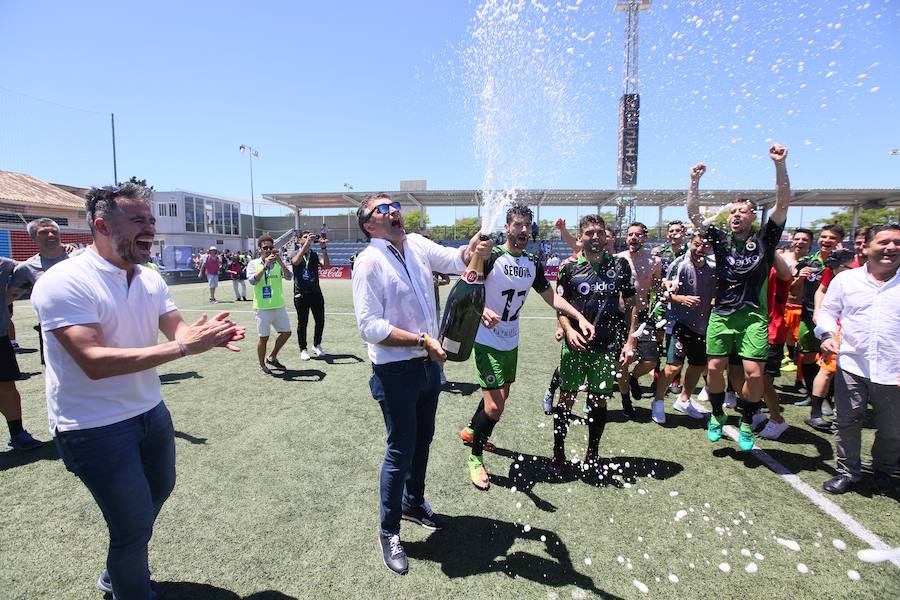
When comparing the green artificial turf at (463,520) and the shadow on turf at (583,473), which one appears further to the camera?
the shadow on turf at (583,473)

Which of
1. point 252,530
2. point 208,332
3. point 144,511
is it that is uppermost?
point 208,332

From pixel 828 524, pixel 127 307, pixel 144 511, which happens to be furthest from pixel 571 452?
pixel 127 307

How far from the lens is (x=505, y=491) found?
366cm

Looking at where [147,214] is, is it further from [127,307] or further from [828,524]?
[828,524]

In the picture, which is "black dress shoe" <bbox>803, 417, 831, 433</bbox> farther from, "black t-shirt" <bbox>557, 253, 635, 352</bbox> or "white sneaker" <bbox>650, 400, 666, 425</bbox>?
"black t-shirt" <bbox>557, 253, 635, 352</bbox>

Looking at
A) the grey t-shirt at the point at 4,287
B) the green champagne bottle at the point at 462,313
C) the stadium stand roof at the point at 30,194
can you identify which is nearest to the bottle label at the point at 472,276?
the green champagne bottle at the point at 462,313

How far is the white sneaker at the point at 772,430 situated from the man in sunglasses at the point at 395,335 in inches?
157

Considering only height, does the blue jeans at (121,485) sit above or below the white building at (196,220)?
below

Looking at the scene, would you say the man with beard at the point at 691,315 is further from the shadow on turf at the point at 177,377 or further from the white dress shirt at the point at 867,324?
the shadow on turf at the point at 177,377

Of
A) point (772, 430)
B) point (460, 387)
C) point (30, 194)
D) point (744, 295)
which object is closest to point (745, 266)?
point (744, 295)

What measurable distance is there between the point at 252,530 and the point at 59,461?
2483 millimetres

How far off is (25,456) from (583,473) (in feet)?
17.3

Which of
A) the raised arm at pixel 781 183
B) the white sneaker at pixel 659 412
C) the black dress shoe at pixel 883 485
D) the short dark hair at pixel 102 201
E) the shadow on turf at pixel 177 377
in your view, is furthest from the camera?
the shadow on turf at pixel 177 377

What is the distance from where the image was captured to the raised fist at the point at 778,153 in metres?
3.81
